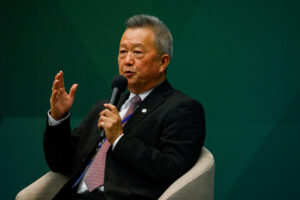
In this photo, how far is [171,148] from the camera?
79.0 inches

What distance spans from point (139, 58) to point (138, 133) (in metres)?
0.41

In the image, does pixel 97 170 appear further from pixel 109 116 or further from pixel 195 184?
pixel 195 184

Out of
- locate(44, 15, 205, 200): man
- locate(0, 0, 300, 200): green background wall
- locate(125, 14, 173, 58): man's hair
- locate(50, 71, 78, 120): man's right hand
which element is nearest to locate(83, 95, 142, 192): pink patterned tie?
locate(44, 15, 205, 200): man

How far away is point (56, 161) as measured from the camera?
7.59 feet

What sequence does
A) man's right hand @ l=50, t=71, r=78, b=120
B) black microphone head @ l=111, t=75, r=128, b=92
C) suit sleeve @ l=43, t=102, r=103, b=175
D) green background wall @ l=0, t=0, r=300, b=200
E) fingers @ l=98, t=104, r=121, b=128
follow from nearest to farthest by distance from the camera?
fingers @ l=98, t=104, r=121, b=128 < black microphone head @ l=111, t=75, r=128, b=92 < man's right hand @ l=50, t=71, r=78, b=120 < suit sleeve @ l=43, t=102, r=103, b=175 < green background wall @ l=0, t=0, r=300, b=200

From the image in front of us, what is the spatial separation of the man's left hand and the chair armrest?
0.57 m

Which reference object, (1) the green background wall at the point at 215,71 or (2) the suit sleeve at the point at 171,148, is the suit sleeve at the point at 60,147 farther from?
(1) the green background wall at the point at 215,71

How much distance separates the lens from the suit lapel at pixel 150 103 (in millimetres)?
2148

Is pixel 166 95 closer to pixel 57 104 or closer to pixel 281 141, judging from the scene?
pixel 57 104

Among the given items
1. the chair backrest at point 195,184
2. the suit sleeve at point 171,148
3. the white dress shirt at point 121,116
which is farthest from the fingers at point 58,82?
the chair backrest at point 195,184

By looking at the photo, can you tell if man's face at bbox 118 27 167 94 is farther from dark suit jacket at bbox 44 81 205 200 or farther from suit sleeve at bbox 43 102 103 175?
suit sleeve at bbox 43 102 103 175

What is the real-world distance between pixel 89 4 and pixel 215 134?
150 centimetres

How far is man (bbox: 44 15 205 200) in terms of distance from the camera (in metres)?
1.96

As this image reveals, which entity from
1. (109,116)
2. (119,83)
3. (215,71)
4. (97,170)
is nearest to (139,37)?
(119,83)
